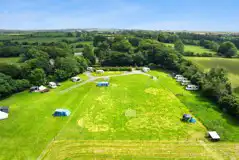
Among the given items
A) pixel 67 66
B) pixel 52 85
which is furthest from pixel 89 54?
pixel 52 85

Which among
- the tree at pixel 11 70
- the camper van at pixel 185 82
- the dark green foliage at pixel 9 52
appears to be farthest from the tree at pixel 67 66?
the dark green foliage at pixel 9 52

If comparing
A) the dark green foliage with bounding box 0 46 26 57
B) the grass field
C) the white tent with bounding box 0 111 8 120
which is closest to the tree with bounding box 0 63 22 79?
the grass field

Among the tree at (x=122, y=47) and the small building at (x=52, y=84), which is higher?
the tree at (x=122, y=47)

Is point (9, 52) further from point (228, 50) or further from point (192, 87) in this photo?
point (228, 50)

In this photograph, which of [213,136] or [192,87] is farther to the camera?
[192,87]

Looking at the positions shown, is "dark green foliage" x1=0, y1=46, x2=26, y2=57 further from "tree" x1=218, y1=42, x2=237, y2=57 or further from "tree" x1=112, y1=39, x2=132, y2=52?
"tree" x1=218, y1=42, x2=237, y2=57

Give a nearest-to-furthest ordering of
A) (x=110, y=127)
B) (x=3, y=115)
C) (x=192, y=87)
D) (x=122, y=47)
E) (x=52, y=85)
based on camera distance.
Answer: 1. (x=110, y=127)
2. (x=3, y=115)
3. (x=192, y=87)
4. (x=52, y=85)
5. (x=122, y=47)

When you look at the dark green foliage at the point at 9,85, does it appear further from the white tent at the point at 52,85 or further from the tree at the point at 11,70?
the white tent at the point at 52,85
